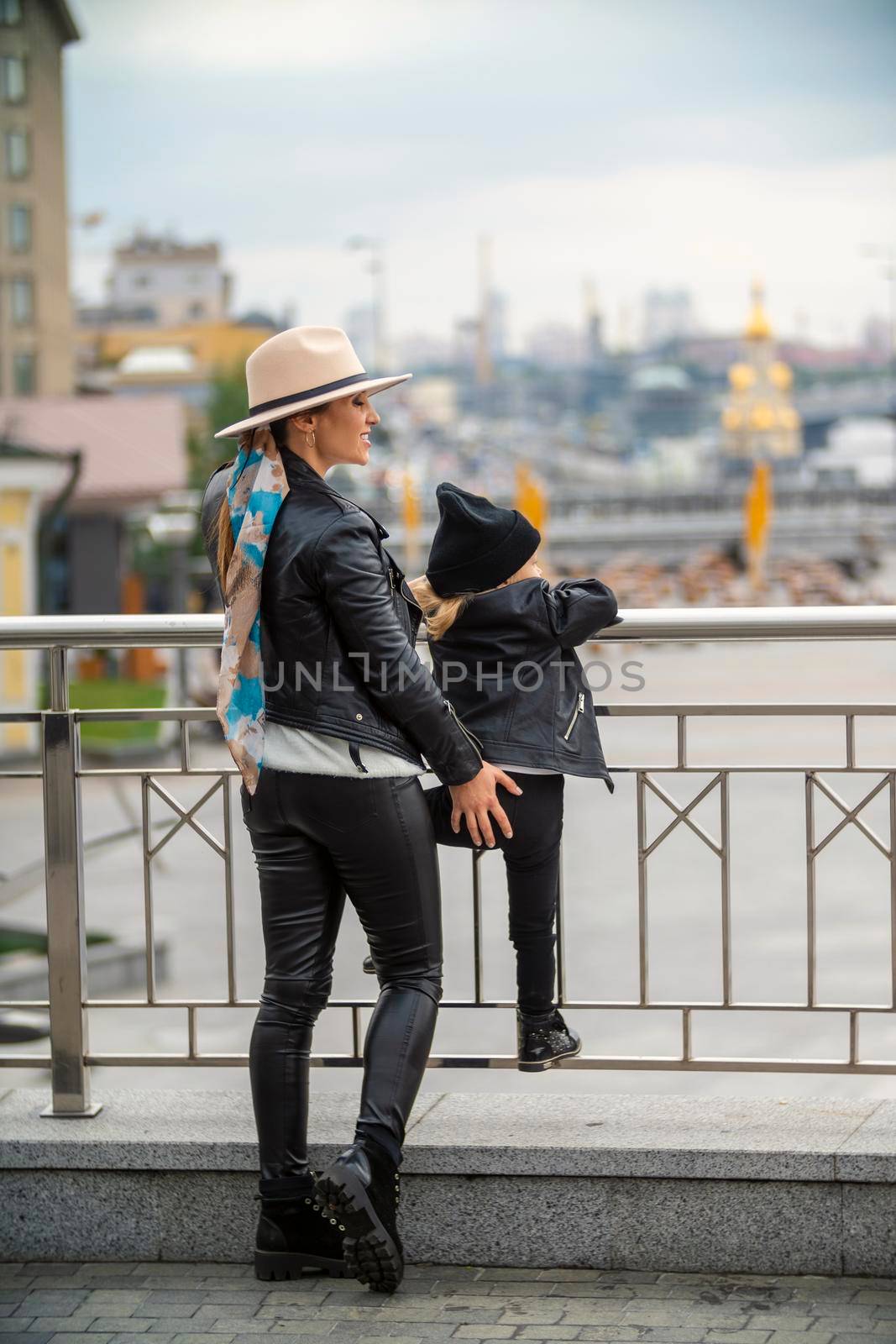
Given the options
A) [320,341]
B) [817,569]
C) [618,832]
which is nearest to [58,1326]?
[320,341]

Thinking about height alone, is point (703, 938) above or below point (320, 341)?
below

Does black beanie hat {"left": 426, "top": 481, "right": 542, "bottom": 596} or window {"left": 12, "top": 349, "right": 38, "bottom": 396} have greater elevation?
window {"left": 12, "top": 349, "right": 38, "bottom": 396}

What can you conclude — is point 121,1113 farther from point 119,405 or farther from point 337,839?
point 119,405

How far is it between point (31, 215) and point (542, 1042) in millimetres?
53789

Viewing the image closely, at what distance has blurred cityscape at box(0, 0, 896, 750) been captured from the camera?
3425 centimetres

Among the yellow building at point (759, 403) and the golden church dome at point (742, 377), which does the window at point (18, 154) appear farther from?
the yellow building at point (759, 403)

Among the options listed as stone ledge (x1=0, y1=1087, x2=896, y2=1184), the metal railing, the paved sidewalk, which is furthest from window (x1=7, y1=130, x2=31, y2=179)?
the paved sidewalk

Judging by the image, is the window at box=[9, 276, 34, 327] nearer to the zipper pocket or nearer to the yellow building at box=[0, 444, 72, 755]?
the yellow building at box=[0, 444, 72, 755]

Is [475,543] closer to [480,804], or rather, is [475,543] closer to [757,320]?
[480,804]

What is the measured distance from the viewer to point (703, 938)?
11523mm

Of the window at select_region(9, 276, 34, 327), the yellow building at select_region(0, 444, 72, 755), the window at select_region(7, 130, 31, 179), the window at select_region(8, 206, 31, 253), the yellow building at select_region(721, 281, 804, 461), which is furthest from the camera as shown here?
the yellow building at select_region(721, 281, 804, 461)

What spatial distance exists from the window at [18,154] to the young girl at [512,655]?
176ft

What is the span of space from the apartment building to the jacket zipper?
165ft

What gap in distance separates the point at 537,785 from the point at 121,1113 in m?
1.18
